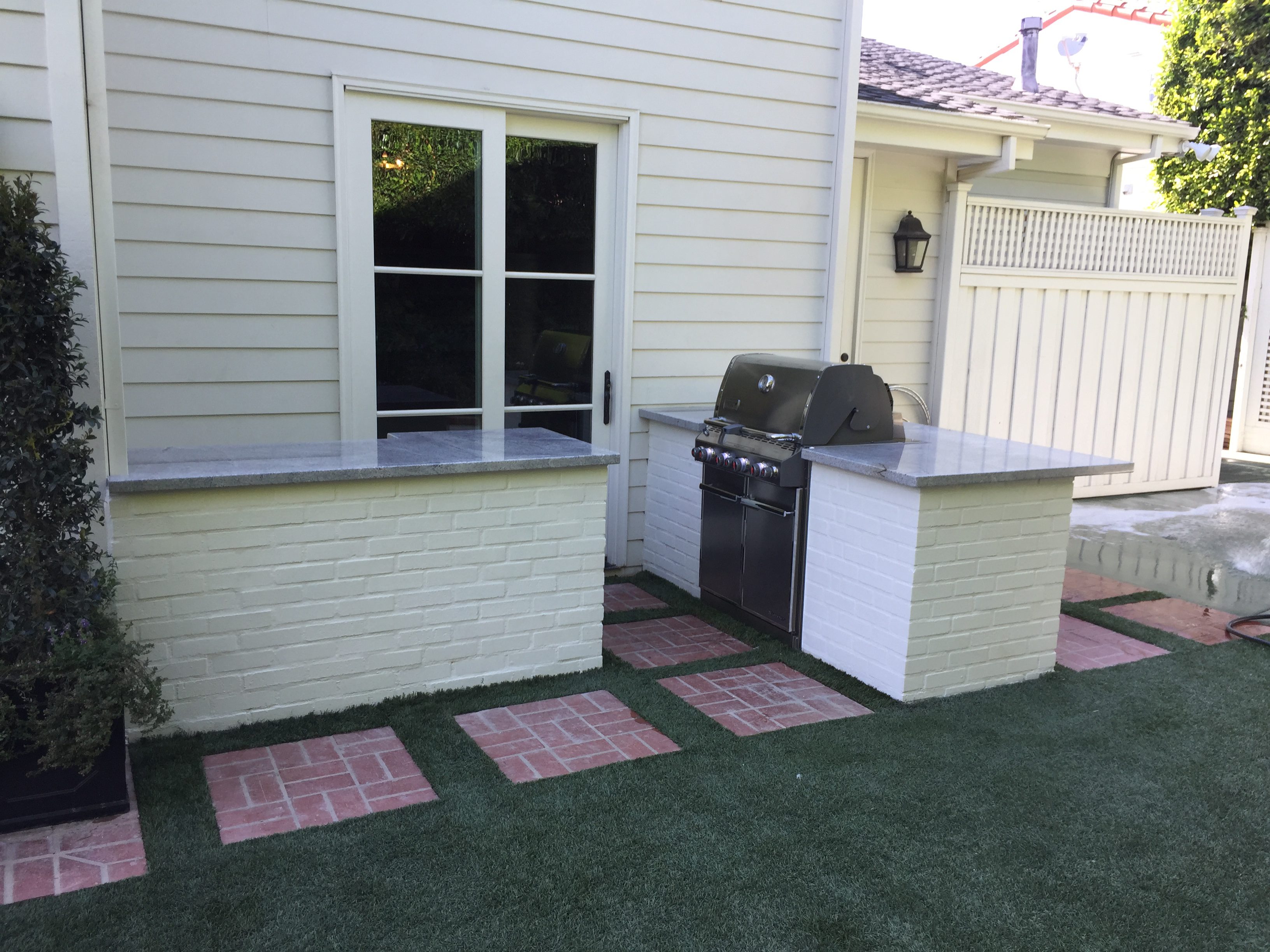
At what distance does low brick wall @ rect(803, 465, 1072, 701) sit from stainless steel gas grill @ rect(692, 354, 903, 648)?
126 mm

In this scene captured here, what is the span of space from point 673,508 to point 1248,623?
2.85 m

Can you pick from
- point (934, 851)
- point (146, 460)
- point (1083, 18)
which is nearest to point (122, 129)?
point (146, 460)

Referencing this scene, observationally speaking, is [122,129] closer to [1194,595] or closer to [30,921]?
[30,921]

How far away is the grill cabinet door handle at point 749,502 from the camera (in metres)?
4.26

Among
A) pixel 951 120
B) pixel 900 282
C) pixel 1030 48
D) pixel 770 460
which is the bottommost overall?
pixel 770 460

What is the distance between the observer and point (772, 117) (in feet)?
17.4

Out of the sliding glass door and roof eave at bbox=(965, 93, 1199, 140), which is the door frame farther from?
roof eave at bbox=(965, 93, 1199, 140)

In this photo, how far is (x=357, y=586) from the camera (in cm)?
348

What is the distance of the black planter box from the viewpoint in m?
2.66

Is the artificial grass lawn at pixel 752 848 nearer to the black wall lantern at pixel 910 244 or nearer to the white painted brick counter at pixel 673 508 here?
the white painted brick counter at pixel 673 508

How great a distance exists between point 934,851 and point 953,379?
4536 millimetres

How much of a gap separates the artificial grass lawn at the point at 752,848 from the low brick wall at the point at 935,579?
0.26m

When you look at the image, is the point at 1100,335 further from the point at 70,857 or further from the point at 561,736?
the point at 70,857

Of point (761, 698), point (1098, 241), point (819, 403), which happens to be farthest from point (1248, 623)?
point (1098, 241)
